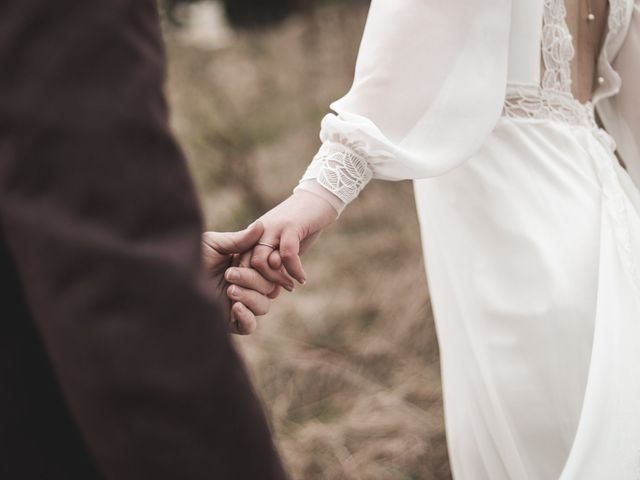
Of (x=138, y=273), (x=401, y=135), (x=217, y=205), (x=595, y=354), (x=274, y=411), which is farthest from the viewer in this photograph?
(x=217, y=205)

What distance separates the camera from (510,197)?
1.32 m

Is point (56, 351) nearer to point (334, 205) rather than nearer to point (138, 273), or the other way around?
point (138, 273)

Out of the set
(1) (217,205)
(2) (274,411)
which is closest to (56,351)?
(2) (274,411)

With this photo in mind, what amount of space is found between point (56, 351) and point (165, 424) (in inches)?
4.1

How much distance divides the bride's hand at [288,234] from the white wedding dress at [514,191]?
0.03 metres

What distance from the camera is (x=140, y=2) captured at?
559mm

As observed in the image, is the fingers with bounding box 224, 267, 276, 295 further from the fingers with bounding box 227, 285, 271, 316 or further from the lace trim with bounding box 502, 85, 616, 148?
the lace trim with bounding box 502, 85, 616, 148

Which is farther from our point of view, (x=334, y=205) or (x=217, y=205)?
(x=217, y=205)

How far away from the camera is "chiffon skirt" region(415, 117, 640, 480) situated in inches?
45.6

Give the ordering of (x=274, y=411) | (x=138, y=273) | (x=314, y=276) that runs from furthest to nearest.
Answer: (x=314, y=276) → (x=274, y=411) → (x=138, y=273)

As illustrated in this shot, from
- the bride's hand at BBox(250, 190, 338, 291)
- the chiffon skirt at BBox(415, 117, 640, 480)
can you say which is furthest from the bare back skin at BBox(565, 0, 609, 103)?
the bride's hand at BBox(250, 190, 338, 291)

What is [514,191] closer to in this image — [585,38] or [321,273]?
[585,38]

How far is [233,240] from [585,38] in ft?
2.72

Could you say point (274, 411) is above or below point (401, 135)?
below
